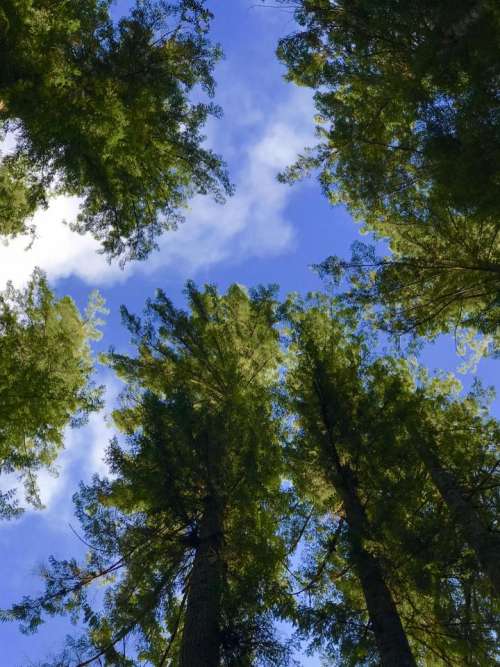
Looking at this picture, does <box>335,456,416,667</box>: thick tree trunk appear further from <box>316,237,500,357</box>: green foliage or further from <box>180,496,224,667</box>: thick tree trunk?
<box>316,237,500,357</box>: green foliage

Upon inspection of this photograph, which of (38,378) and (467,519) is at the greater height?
(38,378)

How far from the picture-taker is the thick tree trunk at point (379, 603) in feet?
16.7

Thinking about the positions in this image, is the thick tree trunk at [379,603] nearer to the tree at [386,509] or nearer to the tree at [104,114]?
the tree at [386,509]

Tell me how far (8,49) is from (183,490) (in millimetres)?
6884

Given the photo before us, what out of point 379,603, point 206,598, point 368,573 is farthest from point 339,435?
point 206,598

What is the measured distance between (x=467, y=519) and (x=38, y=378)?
25.8ft

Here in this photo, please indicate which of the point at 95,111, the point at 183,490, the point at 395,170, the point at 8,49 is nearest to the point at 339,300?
the point at 395,170

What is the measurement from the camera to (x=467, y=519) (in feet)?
20.4

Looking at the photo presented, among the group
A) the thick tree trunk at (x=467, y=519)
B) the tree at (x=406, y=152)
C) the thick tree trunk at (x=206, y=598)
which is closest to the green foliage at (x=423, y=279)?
the tree at (x=406, y=152)

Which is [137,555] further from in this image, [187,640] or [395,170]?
[395,170]

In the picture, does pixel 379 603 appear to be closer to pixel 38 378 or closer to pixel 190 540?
pixel 190 540

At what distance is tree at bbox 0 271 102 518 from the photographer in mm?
9062

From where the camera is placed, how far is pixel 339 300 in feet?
→ 28.8

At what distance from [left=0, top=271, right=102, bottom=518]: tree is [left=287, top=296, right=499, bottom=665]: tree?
5.17m
